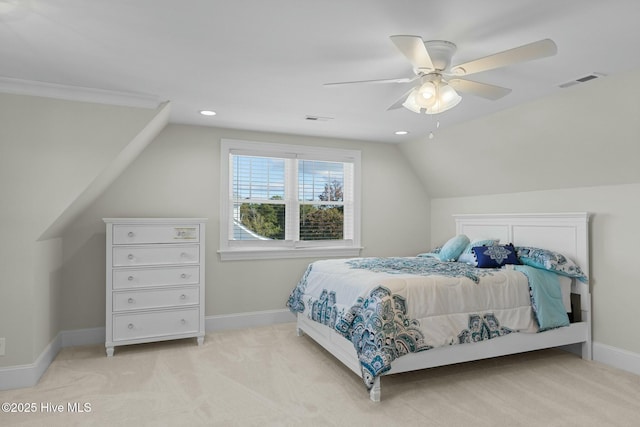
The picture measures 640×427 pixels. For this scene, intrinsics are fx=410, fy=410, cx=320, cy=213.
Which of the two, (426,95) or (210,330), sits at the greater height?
(426,95)

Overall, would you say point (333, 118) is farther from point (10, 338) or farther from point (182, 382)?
point (10, 338)

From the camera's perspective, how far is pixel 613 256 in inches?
140

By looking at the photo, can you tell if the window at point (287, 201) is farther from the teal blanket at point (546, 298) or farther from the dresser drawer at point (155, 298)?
the teal blanket at point (546, 298)

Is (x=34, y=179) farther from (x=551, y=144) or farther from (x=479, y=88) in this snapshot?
(x=551, y=144)

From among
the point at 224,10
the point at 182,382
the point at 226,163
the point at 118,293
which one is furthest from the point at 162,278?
the point at 224,10

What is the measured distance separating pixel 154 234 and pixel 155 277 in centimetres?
41

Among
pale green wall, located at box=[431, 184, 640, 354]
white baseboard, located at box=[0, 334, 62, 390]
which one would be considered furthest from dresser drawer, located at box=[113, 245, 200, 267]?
pale green wall, located at box=[431, 184, 640, 354]

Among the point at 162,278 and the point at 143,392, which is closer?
the point at 143,392

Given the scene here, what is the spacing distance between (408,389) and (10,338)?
9.79 feet

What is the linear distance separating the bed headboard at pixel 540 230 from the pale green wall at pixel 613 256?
0.32 ft

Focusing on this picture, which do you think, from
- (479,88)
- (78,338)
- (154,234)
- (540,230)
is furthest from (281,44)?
(78,338)

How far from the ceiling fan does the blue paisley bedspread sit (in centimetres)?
134

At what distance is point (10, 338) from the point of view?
3061 mm

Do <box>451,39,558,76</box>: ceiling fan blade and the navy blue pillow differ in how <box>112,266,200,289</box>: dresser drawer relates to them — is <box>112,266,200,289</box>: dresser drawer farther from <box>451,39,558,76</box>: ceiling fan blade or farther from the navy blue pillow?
<box>451,39,558,76</box>: ceiling fan blade
